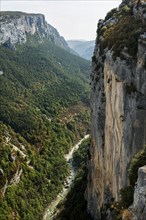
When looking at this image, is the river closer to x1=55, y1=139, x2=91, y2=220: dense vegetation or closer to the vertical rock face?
x1=55, y1=139, x2=91, y2=220: dense vegetation

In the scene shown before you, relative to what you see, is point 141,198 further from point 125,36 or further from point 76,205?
point 76,205

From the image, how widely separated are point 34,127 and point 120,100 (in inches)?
3354

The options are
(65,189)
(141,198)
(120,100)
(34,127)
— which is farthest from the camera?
(34,127)

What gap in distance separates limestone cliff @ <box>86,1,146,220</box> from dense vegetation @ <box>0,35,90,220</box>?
130ft

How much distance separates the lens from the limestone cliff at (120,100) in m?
31.8

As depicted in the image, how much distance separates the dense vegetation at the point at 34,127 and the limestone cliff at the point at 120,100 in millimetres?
39528

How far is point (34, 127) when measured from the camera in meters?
118

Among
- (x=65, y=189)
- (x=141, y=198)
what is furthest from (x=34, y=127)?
(x=141, y=198)

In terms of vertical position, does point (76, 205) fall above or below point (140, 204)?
below

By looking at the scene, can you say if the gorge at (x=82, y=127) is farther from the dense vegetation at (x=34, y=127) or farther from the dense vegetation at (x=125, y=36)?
the dense vegetation at (x=34, y=127)

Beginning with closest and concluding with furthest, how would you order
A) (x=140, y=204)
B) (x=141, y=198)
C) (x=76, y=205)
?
(x=140, y=204), (x=141, y=198), (x=76, y=205)

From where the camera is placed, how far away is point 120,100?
34.4 metres

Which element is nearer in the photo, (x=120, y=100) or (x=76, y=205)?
(x=120, y=100)

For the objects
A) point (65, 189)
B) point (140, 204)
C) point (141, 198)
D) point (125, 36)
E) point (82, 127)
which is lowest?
point (65, 189)
